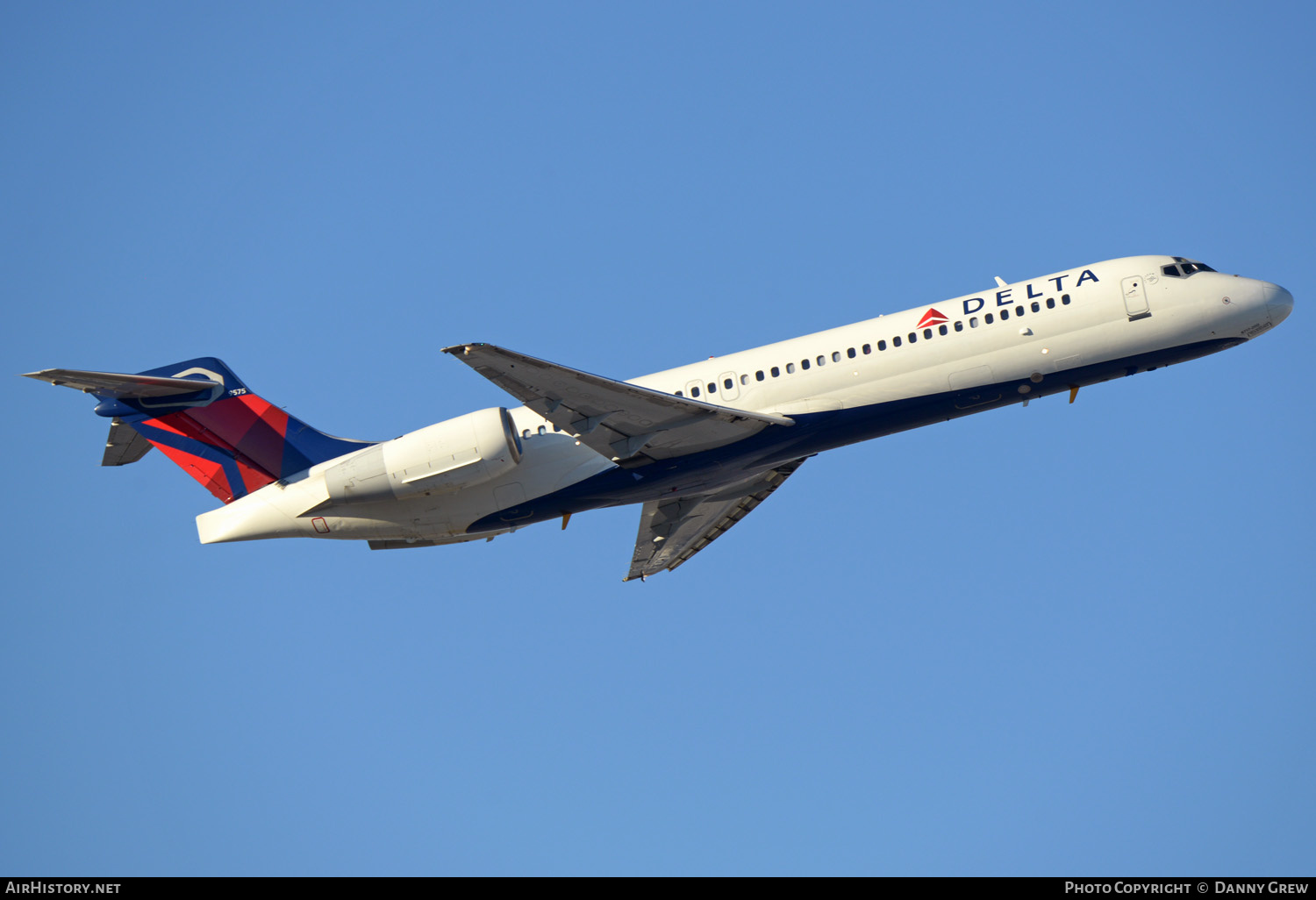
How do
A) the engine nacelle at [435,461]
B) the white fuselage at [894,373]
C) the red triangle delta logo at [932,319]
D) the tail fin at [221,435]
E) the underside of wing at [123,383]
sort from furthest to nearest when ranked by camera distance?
the tail fin at [221,435] < the red triangle delta logo at [932,319] < the white fuselage at [894,373] < the engine nacelle at [435,461] < the underside of wing at [123,383]

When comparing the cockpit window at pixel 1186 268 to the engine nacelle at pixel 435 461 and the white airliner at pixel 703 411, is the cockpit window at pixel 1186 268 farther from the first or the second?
the engine nacelle at pixel 435 461

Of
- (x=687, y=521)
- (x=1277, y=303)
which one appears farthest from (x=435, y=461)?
(x=1277, y=303)

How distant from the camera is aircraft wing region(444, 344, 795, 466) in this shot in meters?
23.6

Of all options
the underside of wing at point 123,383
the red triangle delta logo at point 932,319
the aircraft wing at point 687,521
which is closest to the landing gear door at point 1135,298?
the red triangle delta logo at point 932,319

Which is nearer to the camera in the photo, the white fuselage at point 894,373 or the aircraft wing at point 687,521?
the white fuselage at point 894,373

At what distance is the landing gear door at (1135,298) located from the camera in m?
25.7

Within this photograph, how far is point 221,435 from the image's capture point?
27359 millimetres

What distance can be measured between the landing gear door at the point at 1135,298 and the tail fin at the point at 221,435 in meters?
17.5

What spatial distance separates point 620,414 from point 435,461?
4.04 meters
